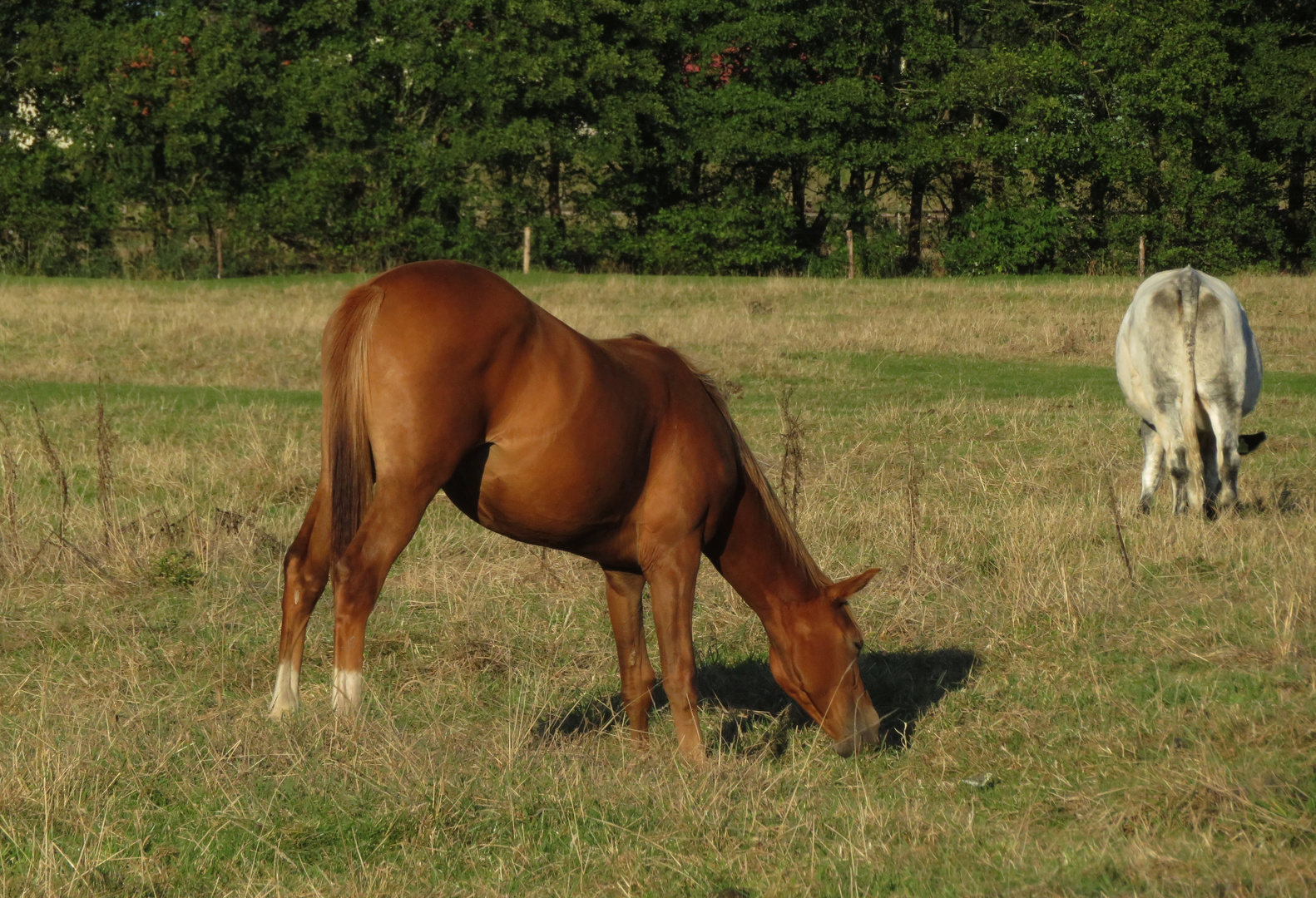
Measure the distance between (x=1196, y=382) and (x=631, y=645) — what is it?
A: 5.86 meters

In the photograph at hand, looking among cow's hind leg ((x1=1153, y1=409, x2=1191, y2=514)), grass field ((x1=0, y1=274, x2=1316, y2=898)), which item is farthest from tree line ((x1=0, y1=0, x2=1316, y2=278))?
cow's hind leg ((x1=1153, y1=409, x2=1191, y2=514))

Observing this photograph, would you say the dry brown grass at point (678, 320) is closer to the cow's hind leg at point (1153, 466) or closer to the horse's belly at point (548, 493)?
the cow's hind leg at point (1153, 466)

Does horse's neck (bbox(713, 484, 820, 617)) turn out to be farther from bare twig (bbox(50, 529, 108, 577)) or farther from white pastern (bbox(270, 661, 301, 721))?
bare twig (bbox(50, 529, 108, 577))

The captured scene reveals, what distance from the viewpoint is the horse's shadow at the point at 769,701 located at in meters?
5.70

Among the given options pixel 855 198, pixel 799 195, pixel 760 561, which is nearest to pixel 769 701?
pixel 760 561

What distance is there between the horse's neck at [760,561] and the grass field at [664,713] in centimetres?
65

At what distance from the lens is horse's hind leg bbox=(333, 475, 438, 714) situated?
16.0 feet

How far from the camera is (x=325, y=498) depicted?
529 centimetres

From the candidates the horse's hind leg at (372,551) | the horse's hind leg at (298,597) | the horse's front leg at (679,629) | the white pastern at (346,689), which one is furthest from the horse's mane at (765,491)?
the white pastern at (346,689)

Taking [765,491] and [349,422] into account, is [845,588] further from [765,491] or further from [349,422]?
[349,422]

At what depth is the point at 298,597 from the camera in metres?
5.37

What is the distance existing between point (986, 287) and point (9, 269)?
2343cm

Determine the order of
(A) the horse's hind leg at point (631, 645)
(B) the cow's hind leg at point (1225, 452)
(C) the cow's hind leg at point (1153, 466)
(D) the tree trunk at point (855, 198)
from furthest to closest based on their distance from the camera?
(D) the tree trunk at point (855, 198) → (C) the cow's hind leg at point (1153, 466) → (B) the cow's hind leg at point (1225, 452) → (A) the horse's hind leg at point (631, 645)

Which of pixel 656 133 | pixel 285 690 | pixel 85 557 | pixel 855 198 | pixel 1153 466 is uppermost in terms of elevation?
pixel 656 133
